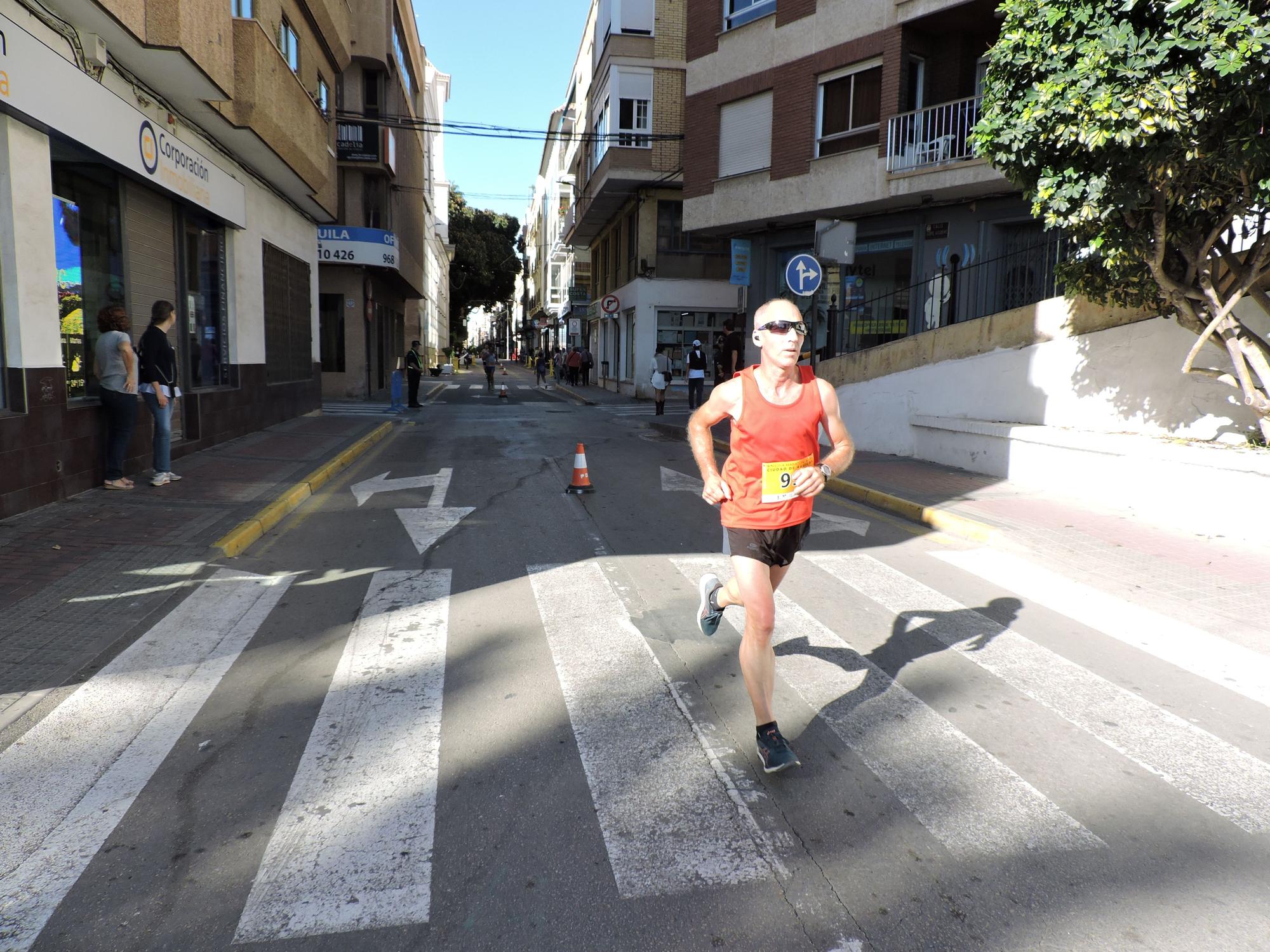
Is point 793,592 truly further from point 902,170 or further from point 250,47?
point 902,170

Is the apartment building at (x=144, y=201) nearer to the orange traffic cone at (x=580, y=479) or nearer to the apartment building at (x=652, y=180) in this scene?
the orange traffic cone at (x=580, y=479)

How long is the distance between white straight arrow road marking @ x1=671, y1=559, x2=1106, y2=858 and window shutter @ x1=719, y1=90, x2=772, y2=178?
18048 mm

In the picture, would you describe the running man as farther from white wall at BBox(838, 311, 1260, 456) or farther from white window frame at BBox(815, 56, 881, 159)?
white window frame at BBox(815, 56, 881, 159)

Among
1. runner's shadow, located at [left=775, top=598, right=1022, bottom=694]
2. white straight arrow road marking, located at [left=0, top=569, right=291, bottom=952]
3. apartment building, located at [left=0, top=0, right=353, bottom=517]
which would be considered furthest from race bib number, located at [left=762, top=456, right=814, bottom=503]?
apartment building, located at [left=0, top=0, right=353, bottom=517]

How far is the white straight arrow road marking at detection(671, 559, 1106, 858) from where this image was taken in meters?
3.14

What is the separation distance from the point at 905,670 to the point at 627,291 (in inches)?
1147

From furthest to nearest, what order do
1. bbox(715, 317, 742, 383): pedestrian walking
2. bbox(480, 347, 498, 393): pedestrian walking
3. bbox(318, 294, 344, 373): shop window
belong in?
bbox(480, 347, 498, 393): pedestrian walking < bbox(318, 294, 344, 373): shop window < bbox(715, 317, 742, 383): pedestrian walking

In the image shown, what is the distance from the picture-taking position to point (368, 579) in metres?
6.48

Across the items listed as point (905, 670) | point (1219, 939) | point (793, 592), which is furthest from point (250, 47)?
point (1219, 939)

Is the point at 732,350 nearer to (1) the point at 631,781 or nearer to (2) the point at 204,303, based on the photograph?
(2) the point at 204,303

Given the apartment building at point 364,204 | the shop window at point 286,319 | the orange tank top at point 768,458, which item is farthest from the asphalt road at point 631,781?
the apartment building at point 364,204

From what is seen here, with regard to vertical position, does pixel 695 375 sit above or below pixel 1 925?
above

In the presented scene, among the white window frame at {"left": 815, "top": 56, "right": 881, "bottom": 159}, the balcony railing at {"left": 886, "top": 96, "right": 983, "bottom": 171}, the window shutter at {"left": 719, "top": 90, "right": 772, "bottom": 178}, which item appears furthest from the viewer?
the window shutter at {"left": 719, "top": 90, "right": 772, "bottom": 178}

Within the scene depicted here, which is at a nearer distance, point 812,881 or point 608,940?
point 608,940
